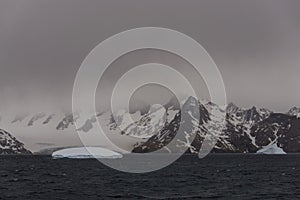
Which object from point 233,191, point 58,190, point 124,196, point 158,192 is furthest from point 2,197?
point 233,191

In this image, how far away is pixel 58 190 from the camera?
321ft

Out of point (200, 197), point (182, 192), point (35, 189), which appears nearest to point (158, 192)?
point (182, 192)

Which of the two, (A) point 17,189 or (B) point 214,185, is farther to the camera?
(B) point 214,185

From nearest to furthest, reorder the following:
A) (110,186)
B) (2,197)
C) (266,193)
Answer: (2,197) → (266,193) → (110,186)

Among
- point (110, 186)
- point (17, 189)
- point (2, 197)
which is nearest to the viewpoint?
point (2, 197)

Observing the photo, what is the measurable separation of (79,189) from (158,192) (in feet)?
53.6

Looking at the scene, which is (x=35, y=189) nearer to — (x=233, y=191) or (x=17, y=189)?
(x=17, y=189)

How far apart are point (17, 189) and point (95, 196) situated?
22.3 m

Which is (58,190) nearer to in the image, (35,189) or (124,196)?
(35,189)

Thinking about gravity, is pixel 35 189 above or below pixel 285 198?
below

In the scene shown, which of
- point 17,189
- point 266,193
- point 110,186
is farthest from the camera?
point 110,186

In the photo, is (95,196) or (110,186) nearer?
(95,196)

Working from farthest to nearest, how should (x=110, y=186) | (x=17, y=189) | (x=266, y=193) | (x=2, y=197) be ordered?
1. (x=110, y=186)
2. (x=17, y=189)
3. (x=266, y=193)
4. (x=2, y=197)

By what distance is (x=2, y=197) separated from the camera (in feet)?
284
